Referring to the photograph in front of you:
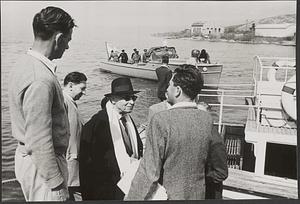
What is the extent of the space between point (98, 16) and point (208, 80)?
68 centimetres

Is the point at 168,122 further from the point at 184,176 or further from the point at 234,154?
the point at 234,154

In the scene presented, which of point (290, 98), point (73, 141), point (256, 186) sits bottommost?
point (256, 186)

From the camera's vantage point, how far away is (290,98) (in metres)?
2.06

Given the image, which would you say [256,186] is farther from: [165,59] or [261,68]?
[165,59]

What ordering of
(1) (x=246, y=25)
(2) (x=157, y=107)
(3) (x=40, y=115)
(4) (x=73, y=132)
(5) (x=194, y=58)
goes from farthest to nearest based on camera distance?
(1) (x=246, y=25) → (5) (x=194, y=58) → (2) (x=157, y=107) → (4) (x=73, y=132) → (3) (x=40, y=115)

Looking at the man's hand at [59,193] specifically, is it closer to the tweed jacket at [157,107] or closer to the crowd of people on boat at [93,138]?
the crowd of people on boat at [93,138]

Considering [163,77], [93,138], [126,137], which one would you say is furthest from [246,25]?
[93,138]

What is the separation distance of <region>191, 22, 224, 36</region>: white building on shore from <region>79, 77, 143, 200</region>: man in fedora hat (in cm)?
51

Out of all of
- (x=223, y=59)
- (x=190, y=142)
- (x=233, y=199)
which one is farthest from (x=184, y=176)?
(x=223, y=59)

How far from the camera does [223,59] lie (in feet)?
6.63

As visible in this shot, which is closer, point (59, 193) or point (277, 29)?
point (59, 193)

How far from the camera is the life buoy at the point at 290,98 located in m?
2.06

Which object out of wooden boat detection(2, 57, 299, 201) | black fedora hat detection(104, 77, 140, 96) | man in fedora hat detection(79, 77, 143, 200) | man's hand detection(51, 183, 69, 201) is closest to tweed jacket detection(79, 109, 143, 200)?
man in fedora hat detection(79, 77, 143, 200)

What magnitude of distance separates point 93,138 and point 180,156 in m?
0.50
